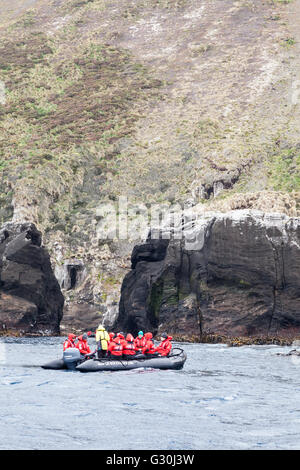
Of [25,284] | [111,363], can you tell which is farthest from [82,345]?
[25,284]

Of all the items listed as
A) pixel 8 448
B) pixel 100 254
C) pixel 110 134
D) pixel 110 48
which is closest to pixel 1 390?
pixel 8 448

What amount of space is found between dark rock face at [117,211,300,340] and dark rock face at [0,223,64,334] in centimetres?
1568

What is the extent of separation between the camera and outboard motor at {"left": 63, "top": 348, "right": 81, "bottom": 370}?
4400 cm

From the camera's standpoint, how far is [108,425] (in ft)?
87.3

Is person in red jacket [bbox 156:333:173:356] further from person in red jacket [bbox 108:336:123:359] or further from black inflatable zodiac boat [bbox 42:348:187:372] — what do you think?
person in red jacket [bbox 108:336:123:359]

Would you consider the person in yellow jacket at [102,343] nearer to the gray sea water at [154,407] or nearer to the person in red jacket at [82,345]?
the person in red jacket at [82,345]

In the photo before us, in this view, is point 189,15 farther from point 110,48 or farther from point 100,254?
point 100,254

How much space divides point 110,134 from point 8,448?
135916 millimetres

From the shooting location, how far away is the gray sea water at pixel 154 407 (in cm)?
2420

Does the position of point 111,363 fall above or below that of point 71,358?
above

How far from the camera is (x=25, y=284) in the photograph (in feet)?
292

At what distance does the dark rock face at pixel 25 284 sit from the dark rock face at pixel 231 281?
1568 centimetres

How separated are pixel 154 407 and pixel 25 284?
198 feet

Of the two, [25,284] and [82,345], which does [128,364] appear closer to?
[82,345]
